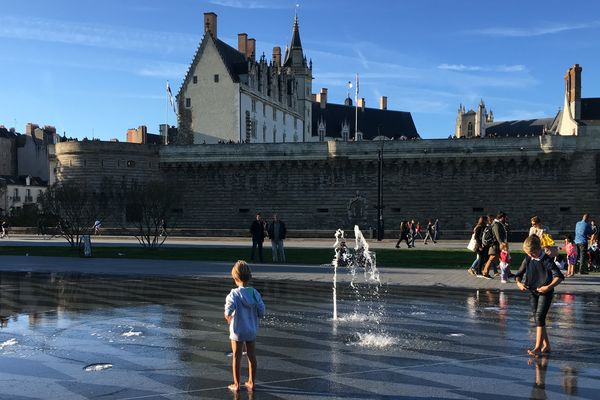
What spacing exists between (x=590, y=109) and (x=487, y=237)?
52944 millimetres

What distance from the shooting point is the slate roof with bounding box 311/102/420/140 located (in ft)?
319

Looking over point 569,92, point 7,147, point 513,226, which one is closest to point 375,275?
point 513,226

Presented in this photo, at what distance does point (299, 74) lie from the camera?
87.2 metres

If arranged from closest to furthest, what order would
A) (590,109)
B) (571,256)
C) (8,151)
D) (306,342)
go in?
1. (306,342)
2. (571,256)
3. (590,109)
4. (8,151)

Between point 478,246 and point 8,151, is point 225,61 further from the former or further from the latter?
point 478,246

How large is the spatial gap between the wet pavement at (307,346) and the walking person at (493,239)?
311cm

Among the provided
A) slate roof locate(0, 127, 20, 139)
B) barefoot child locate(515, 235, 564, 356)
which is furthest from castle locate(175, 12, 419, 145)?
barefoot child locate(515, 235, 564, 356)

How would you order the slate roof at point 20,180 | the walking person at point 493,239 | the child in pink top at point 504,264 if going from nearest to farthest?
the child in pink top at point 504,264 → the walking person at point 493,239 → the slate roof at point 20,180

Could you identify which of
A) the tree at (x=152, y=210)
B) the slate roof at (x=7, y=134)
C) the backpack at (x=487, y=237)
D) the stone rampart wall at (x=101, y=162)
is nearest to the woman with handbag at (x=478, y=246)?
the backpack at (x=487, y=237)

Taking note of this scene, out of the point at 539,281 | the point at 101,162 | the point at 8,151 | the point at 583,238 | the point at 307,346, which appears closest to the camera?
the point at 539,281

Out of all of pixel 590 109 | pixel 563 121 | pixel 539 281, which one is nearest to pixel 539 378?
pixel 539 281

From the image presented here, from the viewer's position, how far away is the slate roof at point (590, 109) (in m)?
64.7

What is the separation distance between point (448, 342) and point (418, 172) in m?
42.6

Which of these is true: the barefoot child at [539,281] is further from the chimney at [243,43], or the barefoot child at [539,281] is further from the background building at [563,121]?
the chimney at [243,43]
